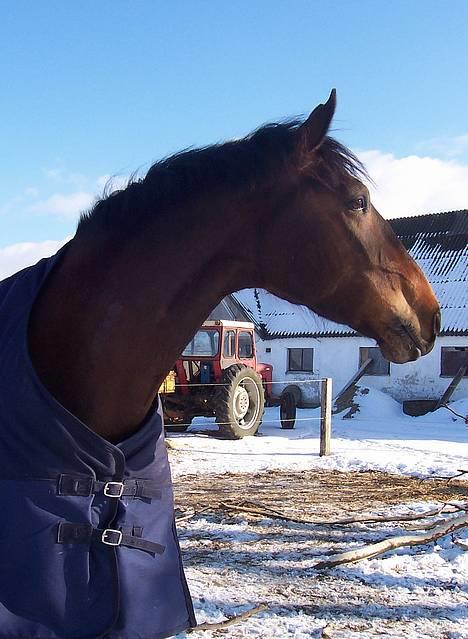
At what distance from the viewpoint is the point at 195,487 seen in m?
6.84

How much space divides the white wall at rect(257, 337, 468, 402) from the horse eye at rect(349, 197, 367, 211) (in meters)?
14.2

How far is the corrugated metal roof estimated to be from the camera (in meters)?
18.0

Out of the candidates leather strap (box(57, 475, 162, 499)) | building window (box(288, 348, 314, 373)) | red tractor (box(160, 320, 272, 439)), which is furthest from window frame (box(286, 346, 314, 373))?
leather strap (box(57, 475, 162, 499))

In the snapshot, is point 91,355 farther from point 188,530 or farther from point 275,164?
point 188,530

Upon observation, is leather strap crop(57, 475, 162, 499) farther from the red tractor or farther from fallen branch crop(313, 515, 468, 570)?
the red tractor

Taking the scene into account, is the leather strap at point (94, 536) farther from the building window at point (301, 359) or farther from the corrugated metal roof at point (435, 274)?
the building window at point (301, 359)

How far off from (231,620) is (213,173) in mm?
2279

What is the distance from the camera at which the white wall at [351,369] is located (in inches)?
660

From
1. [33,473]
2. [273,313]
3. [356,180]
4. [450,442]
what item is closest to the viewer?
[33,473]

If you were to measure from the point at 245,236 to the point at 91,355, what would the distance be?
0.50m

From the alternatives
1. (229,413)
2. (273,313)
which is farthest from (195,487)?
(273,313)

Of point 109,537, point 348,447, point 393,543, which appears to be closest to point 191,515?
point 393,543

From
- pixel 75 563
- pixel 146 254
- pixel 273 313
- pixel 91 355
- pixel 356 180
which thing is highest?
pixel 273 313

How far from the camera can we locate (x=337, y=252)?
1749 mm
